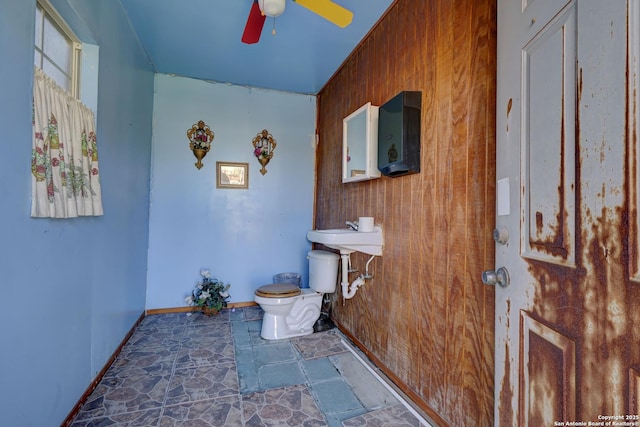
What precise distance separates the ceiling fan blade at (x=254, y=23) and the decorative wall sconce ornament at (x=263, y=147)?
1445mm

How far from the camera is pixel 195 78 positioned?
2.99 meters

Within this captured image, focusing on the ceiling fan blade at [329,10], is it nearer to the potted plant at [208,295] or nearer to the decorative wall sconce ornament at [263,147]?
the decorative wall sconce ornament at [263,147]

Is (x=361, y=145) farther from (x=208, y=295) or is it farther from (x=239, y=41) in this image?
(x=208, y=295)

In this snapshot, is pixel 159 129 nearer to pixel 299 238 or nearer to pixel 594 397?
pixel 299 238

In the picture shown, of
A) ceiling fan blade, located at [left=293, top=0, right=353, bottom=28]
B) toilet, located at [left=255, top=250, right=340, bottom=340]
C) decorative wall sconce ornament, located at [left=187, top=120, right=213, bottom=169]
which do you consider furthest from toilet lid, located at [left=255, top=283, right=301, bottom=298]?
ceiling fan blade, located at [left=293, top=0, right=353, bottom=28]

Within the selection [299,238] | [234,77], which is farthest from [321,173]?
[234,77]

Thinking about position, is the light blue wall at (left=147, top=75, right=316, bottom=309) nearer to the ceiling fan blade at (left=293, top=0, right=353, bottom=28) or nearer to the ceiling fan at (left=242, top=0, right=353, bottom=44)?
the ceiling fan at (left=242, top=0, right=353, bottom=44)

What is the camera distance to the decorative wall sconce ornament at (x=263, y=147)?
10.4ft

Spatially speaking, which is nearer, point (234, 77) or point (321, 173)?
point (234, 77)

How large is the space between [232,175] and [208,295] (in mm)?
1284

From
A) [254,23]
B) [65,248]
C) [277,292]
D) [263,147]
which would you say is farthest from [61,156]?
[263,147]

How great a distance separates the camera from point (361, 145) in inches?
83.7

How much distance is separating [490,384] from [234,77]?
321 centimetres

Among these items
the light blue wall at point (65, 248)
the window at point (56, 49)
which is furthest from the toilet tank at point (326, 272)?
the window at point (56, 49)
